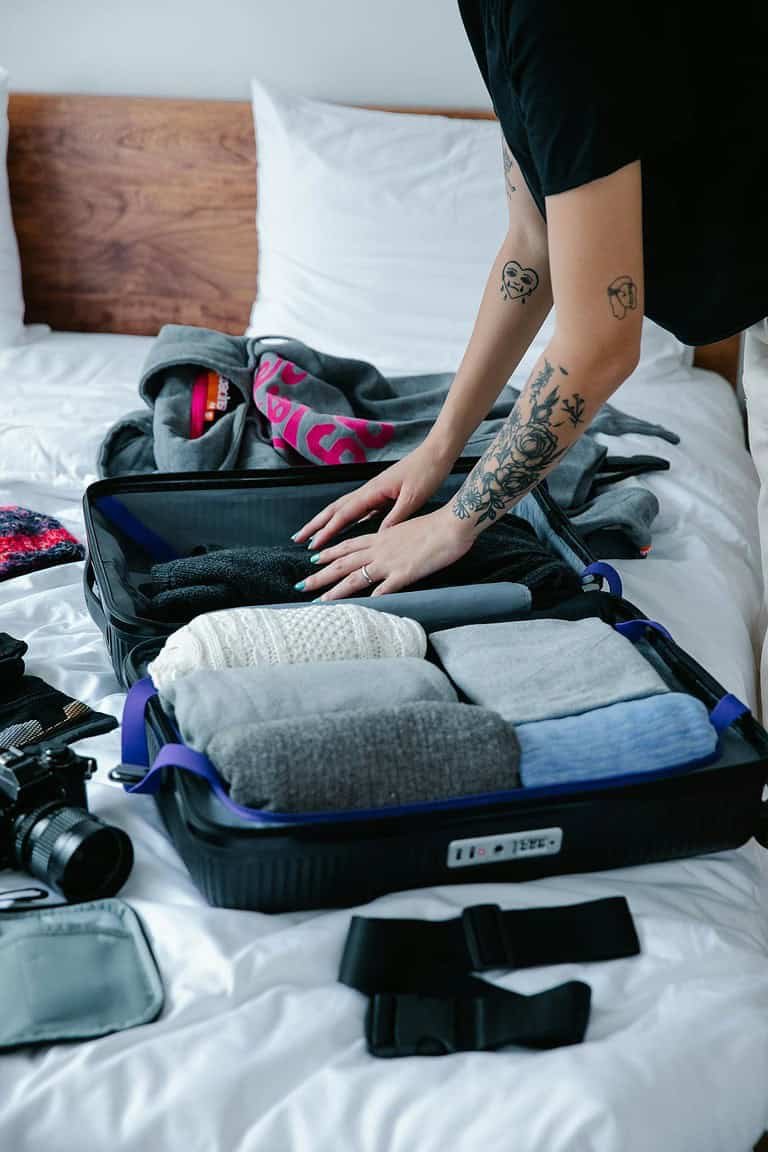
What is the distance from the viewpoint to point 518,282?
1.25 metres

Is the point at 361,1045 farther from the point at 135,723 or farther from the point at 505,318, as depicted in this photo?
the point at 505,318

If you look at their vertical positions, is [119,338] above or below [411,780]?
below

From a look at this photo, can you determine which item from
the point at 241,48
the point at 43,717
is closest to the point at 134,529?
the point at 43,717

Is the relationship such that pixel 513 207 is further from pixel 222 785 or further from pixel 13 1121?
pixel 13 1121

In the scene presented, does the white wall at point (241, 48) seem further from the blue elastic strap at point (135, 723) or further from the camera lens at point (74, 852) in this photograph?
the camera lens at point (74, 852)

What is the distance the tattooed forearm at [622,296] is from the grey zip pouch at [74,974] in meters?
0.60

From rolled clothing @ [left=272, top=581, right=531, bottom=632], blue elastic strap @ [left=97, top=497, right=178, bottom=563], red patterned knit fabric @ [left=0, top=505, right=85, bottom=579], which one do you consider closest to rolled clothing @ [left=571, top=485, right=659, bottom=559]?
rolled clothing @ [left=272, top=581, right=531, bottom=632]

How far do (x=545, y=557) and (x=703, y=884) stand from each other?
1.49 feet

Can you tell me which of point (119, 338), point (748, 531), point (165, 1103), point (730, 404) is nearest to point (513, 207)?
point (748, 531)

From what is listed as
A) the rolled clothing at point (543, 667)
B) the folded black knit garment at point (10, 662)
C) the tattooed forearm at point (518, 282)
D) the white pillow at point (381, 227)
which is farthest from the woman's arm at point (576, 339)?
the white pillow at point (381, 227)

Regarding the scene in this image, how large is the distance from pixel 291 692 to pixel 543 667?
0.23 m

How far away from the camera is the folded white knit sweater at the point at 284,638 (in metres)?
0.97

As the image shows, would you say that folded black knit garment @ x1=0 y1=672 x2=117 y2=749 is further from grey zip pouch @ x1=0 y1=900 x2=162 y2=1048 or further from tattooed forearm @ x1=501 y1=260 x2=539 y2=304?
tattooed forearm @ x1=501 y1=260 x2=539 y2=304

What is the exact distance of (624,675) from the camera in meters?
0.98
